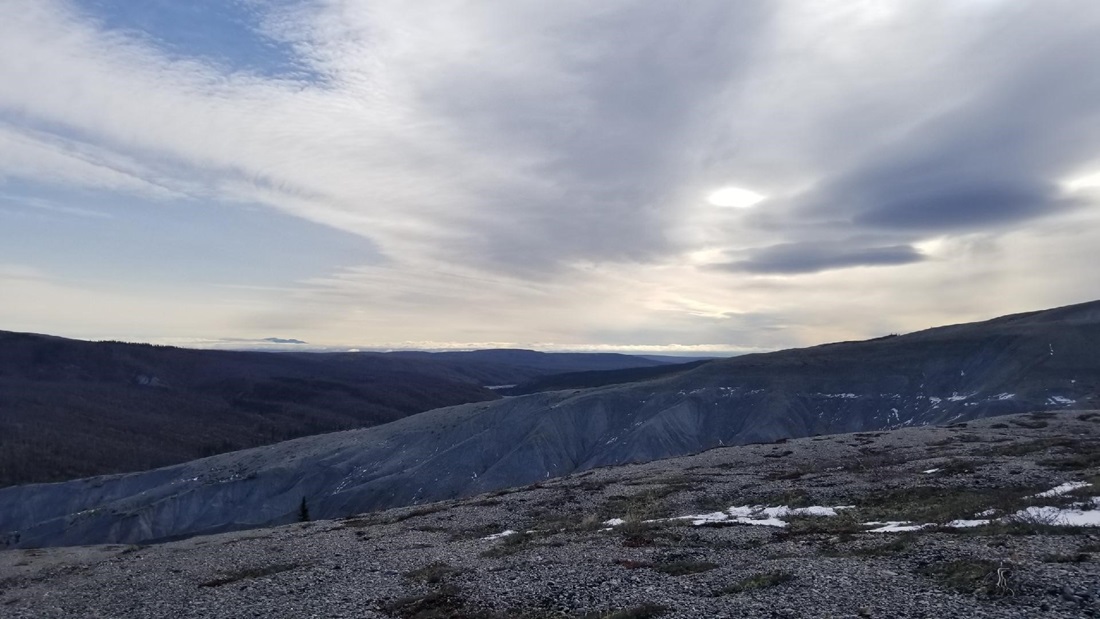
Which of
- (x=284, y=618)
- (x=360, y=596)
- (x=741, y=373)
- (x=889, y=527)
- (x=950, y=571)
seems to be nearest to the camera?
(x=950, y=571)

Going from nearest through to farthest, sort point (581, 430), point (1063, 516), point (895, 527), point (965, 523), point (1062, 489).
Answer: point (1063, 516)
point (965, 523)
point (895, 527)
point (1062, 489)
point (581, 430)

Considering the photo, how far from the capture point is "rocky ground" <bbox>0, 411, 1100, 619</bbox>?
1888cm

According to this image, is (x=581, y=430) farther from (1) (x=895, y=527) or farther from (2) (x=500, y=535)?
(1) (x=895, y=527)

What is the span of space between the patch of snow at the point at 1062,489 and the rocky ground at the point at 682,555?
0.59 ft

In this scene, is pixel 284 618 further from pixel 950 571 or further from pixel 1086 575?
pixel 1086 575

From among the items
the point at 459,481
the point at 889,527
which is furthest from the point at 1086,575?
the point at 459,481

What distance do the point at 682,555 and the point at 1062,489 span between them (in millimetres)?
19753

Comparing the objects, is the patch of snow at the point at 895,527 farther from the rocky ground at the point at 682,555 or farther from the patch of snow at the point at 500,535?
the patch of snow at the point at 500,535

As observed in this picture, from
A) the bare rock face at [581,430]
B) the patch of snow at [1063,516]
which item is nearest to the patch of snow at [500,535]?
the patch of snow at [1063,516]

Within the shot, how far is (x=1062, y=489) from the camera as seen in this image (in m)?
30.6

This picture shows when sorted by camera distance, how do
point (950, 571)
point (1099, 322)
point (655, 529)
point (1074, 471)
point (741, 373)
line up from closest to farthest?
point (950, 571)
point (655, 529)
point (1074, 471)
point (1099, 322)
point (741, 373)

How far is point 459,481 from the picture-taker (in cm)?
10531

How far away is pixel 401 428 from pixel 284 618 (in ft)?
369

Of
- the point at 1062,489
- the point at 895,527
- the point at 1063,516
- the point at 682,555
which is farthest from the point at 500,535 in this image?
the point at 1062,489
